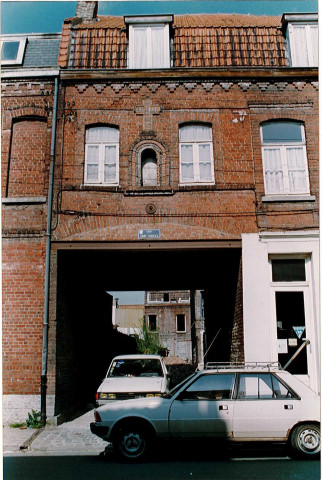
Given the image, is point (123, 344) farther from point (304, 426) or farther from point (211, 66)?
point (304, 426)

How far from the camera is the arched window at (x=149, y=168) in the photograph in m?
11.5

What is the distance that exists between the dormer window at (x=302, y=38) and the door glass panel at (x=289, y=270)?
5.47m

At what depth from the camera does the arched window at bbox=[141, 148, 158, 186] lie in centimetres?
1145

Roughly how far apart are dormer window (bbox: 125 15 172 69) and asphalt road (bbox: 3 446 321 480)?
983 centimetres

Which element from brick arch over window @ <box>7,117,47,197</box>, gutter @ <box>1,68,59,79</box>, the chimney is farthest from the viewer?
the chimney

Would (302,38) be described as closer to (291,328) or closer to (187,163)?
(187,163)

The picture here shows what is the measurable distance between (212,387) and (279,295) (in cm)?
428

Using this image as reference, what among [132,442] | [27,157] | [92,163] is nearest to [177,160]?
[92,163]

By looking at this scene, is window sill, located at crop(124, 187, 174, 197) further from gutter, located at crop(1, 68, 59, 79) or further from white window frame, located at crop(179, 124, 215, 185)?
gutter, located at crop(1, 68, 59, 79)

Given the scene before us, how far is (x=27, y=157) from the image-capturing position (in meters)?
11.3

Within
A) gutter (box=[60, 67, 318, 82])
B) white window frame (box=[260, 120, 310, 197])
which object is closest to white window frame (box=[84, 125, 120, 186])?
gutter (box=[60, 67, 318, 82])

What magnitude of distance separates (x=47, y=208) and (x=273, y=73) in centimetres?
710

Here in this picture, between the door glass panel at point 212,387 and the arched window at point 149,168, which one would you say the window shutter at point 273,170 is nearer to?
the arched window at point 149,168

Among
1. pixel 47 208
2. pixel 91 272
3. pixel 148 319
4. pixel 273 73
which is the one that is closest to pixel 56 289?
pixel 47 208
